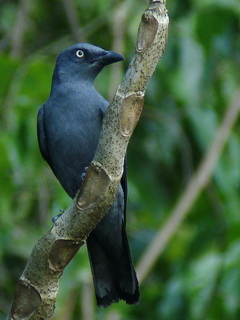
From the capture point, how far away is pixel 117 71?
763 centimetres

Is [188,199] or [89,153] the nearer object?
[89,153]

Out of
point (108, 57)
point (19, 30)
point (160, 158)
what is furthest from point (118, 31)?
point (108, 57)

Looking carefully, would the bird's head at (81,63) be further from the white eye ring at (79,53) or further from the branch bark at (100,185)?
the branch bark at (100,185)

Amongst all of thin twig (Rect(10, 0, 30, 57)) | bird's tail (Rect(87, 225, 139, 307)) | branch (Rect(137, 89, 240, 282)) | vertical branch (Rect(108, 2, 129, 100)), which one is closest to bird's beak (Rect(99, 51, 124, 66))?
bird's tail (Rect(87, 225, 139, 307))

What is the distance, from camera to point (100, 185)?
419 centimetres

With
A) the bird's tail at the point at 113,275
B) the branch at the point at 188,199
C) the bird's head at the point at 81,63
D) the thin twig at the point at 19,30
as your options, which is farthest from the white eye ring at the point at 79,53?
the thin twig at the point at 19,30

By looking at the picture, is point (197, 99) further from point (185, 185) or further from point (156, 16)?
point (156, 16)

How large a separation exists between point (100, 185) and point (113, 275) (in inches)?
48.6

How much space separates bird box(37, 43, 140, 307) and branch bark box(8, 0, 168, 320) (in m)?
0.89

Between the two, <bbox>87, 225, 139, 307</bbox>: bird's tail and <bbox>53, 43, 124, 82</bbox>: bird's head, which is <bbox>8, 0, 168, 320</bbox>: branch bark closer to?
<bbox>87, 225, 139, 307</bbox>: bird's tail

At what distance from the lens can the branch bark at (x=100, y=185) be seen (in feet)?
13.4

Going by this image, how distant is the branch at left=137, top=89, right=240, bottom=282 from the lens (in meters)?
7.43

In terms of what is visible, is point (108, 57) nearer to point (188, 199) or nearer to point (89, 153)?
point (89, 153)

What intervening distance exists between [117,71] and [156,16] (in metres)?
3.59
